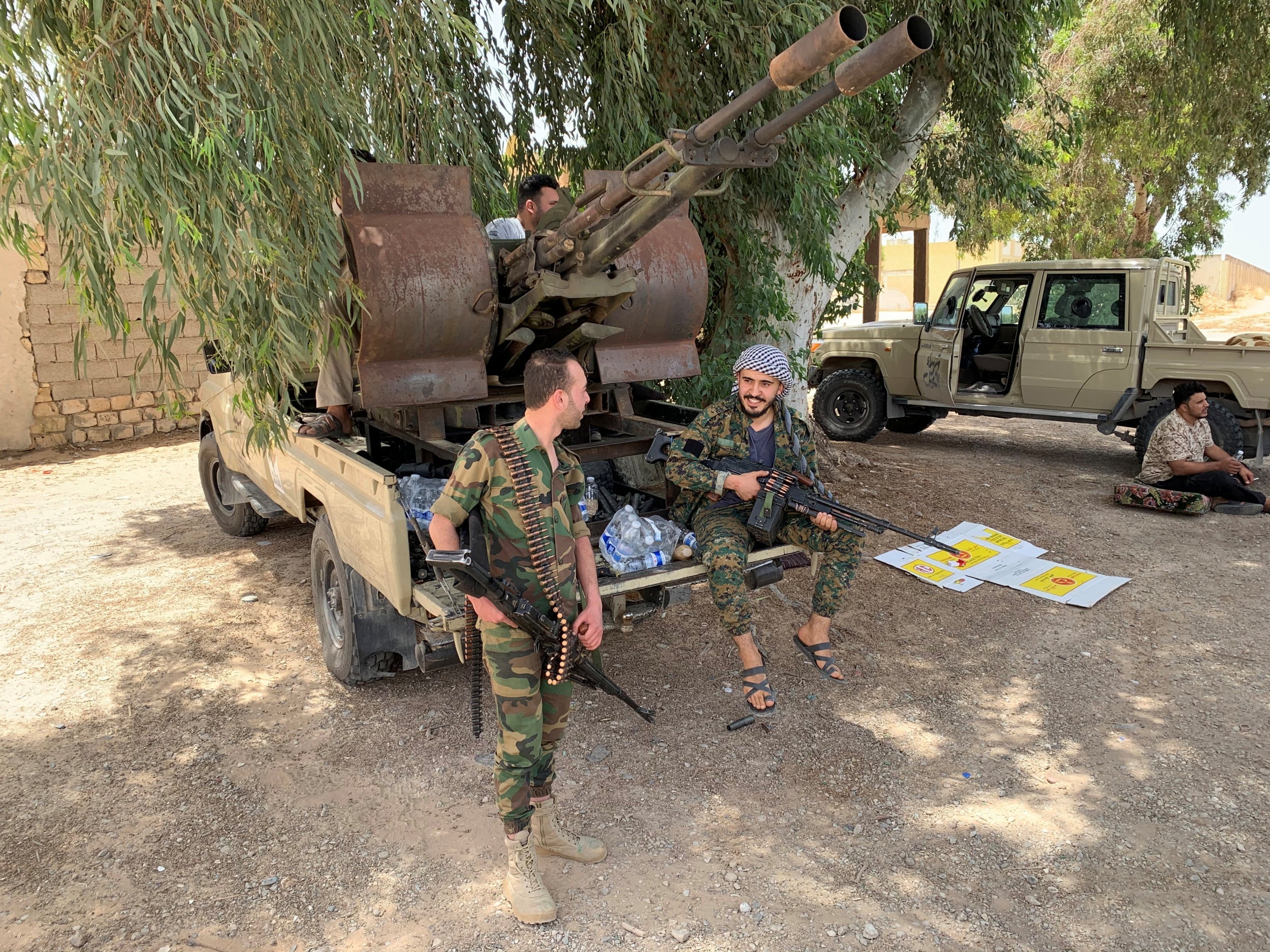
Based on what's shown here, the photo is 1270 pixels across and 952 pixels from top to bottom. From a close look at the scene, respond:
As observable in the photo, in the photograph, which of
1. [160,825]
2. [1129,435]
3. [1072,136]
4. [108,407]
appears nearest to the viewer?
[160,825]

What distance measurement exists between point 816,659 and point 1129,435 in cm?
710

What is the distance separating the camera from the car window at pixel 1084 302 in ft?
28.5

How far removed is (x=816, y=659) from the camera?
445 centimetres

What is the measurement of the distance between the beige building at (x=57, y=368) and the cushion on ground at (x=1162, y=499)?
28.8 feet

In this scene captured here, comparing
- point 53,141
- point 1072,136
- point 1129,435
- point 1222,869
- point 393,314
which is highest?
point 1072,136

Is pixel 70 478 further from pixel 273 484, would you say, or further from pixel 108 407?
pixel 273 484

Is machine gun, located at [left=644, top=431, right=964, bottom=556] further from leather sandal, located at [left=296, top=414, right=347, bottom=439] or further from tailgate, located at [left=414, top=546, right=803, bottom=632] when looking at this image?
leather sandal, located at [left=296, top=414, right=347, bottom=439]

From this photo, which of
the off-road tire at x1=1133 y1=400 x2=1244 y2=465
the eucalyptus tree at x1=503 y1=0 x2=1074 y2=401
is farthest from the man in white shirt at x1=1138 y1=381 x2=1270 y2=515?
the eucalyptus tree at x1=503 y1=0 x2=1074 y2=401

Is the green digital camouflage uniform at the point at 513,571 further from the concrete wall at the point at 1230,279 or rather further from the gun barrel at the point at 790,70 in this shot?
the concrete wall at the point at 1230,279

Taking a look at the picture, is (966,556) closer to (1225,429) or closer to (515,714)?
(1225,429)

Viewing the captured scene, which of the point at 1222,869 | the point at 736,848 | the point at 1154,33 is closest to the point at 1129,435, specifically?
the point at 1154,33

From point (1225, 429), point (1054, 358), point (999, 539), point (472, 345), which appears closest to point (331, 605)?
point (472, 345)

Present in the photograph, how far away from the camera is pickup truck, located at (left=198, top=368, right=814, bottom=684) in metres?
3.55

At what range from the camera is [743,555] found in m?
4.05
